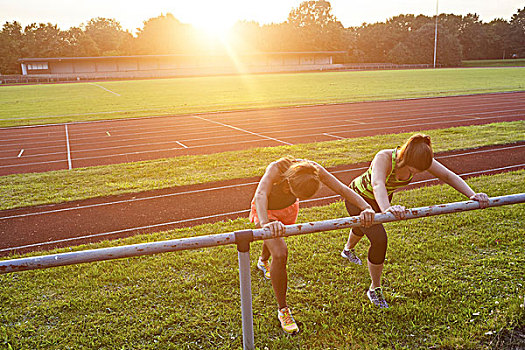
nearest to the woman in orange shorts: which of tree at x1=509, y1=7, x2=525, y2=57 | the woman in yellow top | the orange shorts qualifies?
the orange shorts

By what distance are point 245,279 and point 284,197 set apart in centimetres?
102

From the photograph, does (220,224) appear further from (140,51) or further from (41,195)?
(140,51)

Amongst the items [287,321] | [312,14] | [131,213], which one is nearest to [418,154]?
[287,321]

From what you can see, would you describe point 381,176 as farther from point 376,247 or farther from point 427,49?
point 427,49

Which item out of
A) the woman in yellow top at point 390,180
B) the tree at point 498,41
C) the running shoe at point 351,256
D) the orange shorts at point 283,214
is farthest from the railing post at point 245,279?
the tree at point 498,41

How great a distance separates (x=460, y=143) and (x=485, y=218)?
5.91 m

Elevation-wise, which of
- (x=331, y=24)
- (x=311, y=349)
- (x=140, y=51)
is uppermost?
(x=331, y=24)

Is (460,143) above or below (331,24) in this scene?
below

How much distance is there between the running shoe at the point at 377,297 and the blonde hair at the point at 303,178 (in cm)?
150

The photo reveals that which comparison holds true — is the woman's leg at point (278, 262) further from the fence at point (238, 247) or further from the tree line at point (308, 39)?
the tree line at point (308, 39)

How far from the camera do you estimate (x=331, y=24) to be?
9738 centimetres

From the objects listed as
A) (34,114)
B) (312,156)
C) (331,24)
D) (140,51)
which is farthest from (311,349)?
(331,24)

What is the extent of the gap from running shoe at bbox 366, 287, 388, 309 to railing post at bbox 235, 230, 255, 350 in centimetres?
151

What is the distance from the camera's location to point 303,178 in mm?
3125
